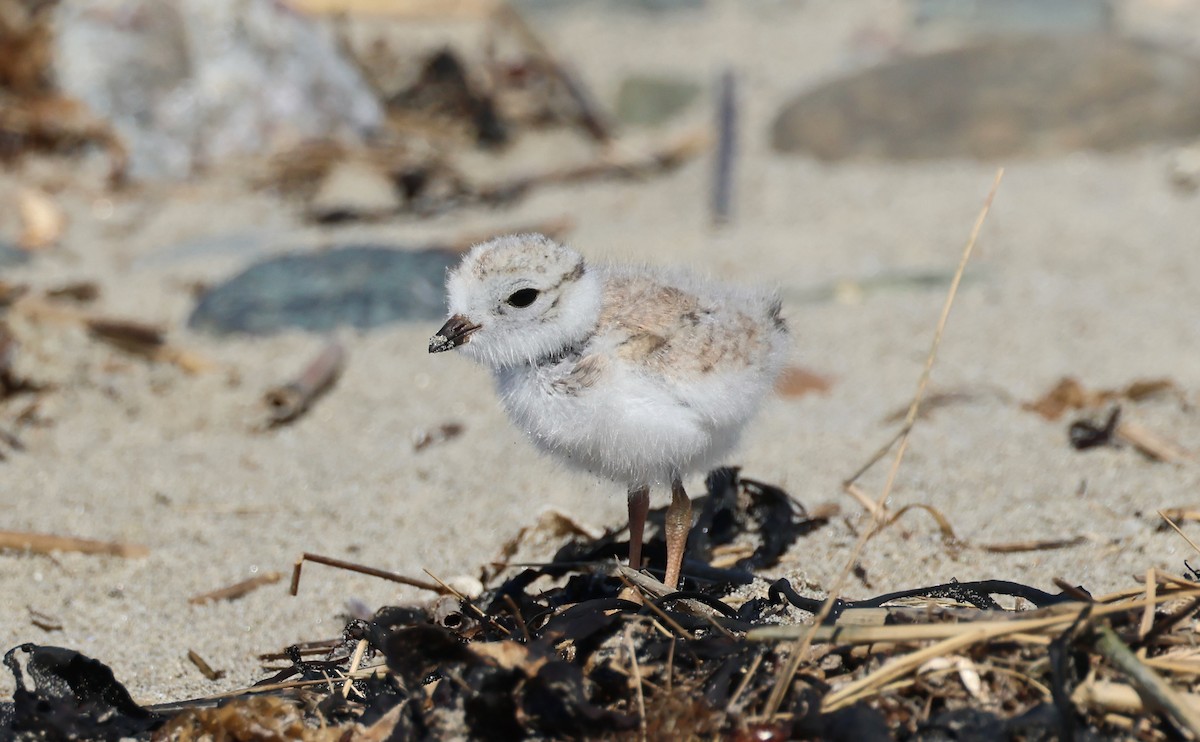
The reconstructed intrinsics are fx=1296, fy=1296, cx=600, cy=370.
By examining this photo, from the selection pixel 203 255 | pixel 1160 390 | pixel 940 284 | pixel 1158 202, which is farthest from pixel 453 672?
pixel 1158 202

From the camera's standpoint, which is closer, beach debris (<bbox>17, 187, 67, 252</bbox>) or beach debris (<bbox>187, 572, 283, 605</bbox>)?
beach debris (<bbox>187, 572, 283, 605</bbox>)

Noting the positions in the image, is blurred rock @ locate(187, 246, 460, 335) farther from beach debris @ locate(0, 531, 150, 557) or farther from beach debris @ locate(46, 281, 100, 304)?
beach debris @ locate(0, 531, 150, 557)

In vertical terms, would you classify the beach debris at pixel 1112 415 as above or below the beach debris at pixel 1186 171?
below

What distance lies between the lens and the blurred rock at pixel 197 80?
751 centimetres

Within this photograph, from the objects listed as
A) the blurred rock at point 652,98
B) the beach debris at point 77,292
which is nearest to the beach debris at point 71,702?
the beach debris at point 77,292

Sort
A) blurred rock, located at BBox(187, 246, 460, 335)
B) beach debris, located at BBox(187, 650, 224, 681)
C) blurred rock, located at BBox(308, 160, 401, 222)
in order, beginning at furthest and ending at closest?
1. blurred rock, located at BBox(308, 160, 401, 222)
2. blurred rock, located at BBox(187, 246, 460, 335)
3. beach debris, located at BBox(187, 650, 224, 681)

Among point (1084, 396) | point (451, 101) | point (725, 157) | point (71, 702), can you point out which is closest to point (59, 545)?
point (71, 702)

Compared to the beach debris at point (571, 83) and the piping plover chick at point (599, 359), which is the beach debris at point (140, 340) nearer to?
the piping plover chick at point (599, 359)

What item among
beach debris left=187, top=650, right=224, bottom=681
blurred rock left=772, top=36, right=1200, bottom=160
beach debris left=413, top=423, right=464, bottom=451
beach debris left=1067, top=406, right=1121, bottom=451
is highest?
blurred rock left=772, top=36, right=1200, bottom=160

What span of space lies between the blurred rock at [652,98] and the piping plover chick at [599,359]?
618 centimetres

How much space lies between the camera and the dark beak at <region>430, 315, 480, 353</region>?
2.43 meters

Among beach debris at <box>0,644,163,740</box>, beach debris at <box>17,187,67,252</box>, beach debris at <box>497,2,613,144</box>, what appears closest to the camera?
beach debris at <box>0,644,163,740</box>

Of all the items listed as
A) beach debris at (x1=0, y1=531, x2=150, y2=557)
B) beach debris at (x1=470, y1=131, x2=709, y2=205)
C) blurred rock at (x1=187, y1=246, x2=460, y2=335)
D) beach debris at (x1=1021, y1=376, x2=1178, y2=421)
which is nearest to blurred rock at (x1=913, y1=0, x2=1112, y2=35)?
beach debris at (x1=470, y1=131, x2=709, y2=205)

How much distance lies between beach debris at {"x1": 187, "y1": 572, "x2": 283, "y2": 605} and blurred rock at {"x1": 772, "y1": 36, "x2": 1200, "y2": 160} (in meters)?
4.87
